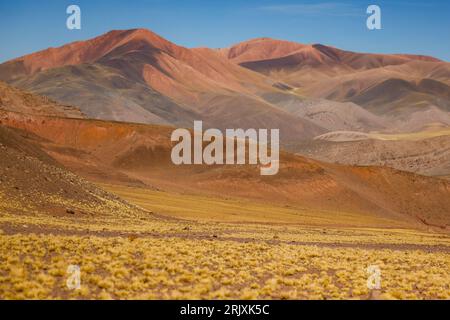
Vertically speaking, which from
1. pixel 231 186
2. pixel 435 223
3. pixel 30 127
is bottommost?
pixel 435 223

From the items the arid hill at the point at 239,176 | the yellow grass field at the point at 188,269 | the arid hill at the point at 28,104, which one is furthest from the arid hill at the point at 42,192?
the arid hill at the point at 28,104

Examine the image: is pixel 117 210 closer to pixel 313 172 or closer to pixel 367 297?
pixel 367 297

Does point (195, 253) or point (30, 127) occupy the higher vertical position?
point (30, 127)

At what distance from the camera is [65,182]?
3991cm

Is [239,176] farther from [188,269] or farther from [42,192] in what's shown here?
[188,269]

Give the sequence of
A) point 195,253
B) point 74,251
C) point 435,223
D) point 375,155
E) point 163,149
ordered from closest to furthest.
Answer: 1. point 74,251
2. point 195,253
3. point 435,223
4. point 163,149
5. point 375,155

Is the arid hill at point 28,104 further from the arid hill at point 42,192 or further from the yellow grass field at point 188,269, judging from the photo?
the yellow grass field at point 188,269

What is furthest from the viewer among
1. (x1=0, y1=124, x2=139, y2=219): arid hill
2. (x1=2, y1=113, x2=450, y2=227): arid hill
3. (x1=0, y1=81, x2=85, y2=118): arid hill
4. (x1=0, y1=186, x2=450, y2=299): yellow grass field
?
(x1=0, y1=81, x2=85, y2=118): arid hill

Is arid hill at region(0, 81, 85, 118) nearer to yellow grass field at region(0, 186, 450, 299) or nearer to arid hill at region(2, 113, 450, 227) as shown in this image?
arid hill at region(2, 113, 450, 227)

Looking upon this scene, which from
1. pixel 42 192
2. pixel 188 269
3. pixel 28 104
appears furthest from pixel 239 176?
pixel 188 269

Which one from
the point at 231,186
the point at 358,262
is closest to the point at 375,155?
the point at 231,186

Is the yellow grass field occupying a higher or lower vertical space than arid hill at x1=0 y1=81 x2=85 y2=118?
lower

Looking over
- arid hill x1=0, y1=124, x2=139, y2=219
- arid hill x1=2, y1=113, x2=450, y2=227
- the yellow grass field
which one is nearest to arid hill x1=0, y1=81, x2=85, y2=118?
arid hill x1=2, y1=113, x2=450, y2=227
